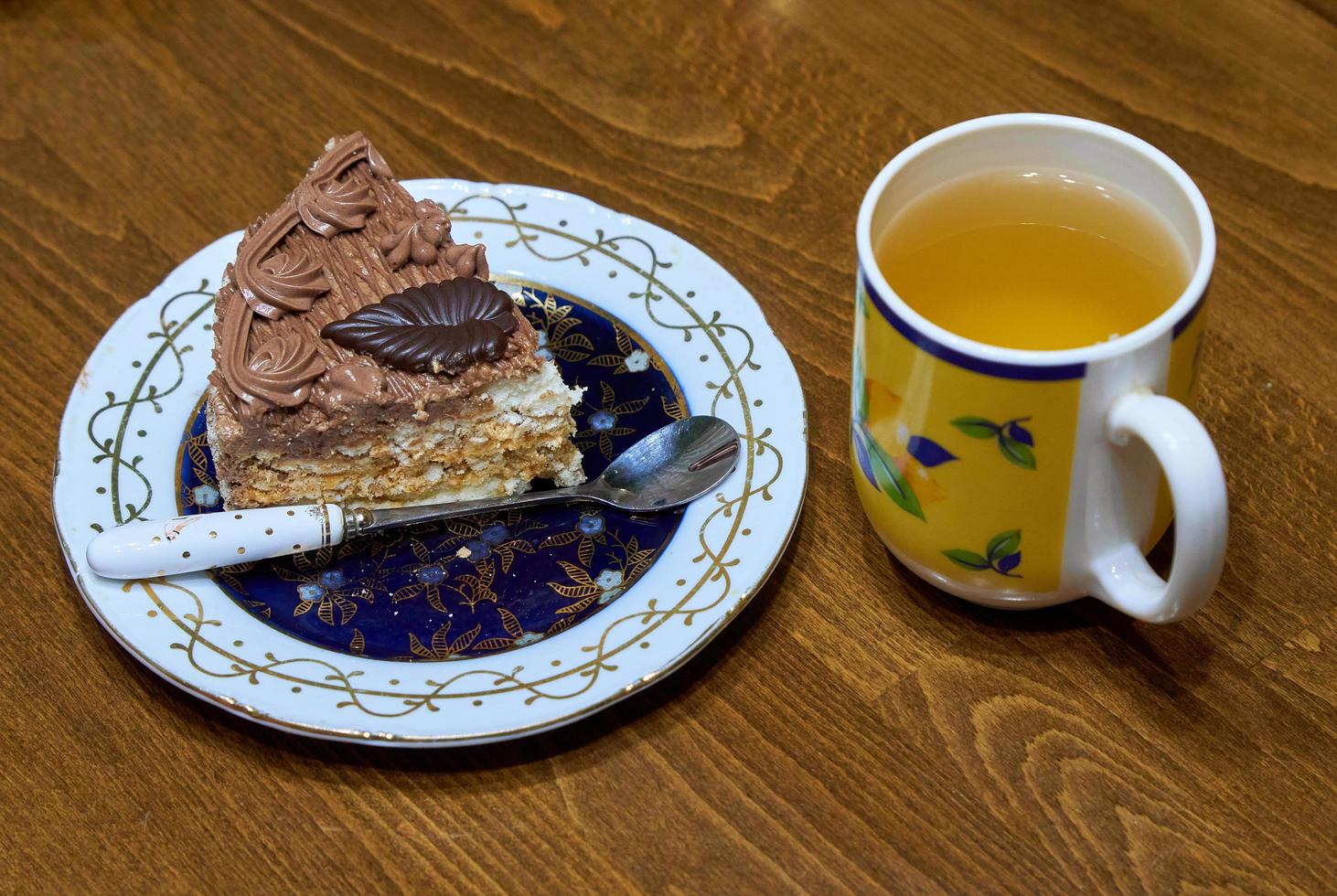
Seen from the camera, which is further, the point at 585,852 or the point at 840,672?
the point at 840,672

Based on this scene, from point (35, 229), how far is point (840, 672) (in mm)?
1274

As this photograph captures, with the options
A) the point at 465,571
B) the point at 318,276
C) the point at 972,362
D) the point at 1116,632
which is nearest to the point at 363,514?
the point at 465,571

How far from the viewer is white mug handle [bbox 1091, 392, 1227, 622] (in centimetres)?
103

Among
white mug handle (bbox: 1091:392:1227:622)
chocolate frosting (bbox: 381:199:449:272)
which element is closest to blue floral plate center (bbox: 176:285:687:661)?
chocolate frosting (bbox: 381:199:449:272)

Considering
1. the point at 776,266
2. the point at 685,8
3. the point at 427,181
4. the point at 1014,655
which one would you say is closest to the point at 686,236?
the point at 776,266

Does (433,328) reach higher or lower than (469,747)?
higher

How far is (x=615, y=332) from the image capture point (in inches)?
63.5

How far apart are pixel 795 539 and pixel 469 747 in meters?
0.43

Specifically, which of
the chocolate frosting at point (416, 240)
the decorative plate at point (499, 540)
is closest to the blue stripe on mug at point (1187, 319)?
the decorative plate at point (499, 540)

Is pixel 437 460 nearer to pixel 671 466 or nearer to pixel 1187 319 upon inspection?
pixel 671 466

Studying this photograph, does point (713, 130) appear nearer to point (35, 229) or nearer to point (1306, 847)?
point (35, 229)

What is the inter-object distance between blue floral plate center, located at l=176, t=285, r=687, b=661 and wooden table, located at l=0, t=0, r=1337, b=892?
0.38 ft

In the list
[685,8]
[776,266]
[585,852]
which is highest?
[685,8]

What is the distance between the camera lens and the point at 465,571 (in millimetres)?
1408
